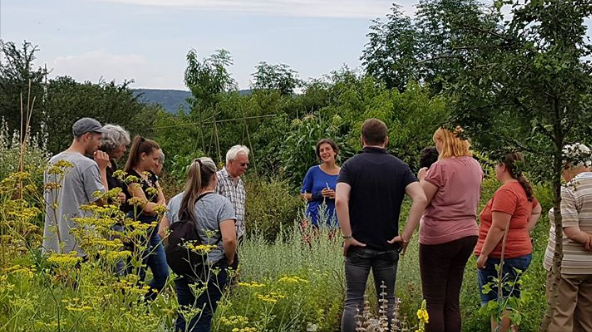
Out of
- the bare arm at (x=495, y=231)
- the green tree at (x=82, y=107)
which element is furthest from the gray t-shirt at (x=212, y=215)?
the green tree at (x=82, y=107)

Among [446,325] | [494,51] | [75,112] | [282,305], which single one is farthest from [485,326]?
[75,112]

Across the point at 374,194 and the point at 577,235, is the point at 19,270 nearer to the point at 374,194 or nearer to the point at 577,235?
the point at 374,194

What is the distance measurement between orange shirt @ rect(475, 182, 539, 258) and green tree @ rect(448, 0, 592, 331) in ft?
7.31

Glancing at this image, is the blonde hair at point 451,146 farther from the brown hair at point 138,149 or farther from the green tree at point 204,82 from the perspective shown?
the green tree at point 204,82

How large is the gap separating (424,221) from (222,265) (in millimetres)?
1531

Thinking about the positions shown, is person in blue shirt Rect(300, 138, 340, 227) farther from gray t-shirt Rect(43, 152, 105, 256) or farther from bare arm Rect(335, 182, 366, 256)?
gray t-shirt Rect(43, 152, 105, 256)

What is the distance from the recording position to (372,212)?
5617 millimetres

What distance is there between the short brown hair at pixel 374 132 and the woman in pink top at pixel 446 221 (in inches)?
16.5

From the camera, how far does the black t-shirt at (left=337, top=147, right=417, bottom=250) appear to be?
5602mm

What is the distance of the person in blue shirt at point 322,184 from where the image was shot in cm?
824

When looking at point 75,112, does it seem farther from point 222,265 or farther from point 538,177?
point 538,177

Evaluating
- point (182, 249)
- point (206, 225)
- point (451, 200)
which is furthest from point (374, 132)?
point (182, 249)

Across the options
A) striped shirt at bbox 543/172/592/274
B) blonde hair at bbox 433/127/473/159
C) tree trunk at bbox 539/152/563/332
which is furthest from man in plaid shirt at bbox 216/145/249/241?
tree trunk at bbox 539/152/563/332

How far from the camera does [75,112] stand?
1742cm
